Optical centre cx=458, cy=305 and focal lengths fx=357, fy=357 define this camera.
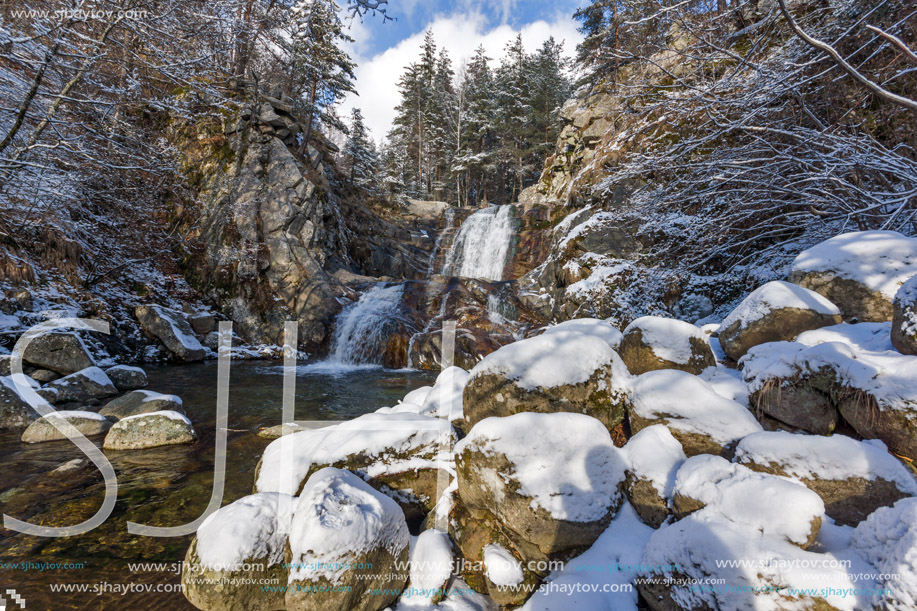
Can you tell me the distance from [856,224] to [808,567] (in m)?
5.61

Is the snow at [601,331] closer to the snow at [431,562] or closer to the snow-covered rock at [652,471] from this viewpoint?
the snow-covered rock at [652,471]

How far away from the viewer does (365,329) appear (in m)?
12.2

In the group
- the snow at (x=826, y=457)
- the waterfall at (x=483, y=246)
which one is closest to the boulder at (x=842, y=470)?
the snow at (x=826, y=457)

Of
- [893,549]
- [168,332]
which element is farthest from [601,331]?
[168,332]

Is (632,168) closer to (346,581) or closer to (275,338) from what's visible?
(346,581)

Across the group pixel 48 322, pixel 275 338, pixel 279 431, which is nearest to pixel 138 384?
pixel 48 322

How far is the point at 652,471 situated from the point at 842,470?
3.20ft

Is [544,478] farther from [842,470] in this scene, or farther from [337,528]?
[842,470]

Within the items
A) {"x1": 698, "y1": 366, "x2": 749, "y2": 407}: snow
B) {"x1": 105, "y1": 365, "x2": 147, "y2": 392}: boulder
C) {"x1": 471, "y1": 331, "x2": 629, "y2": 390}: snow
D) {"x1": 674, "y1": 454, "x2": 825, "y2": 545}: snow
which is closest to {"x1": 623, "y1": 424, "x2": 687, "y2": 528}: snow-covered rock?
{"x1": 674, "y1": 454, "x2": 825, "y2": 545}: snow

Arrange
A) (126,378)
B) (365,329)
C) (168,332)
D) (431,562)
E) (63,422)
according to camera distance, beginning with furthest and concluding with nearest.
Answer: (365,329) < (168,332) < (126,378) < (63,422) < (431,562)

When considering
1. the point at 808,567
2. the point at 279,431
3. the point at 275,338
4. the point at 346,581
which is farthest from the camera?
the point at 275,338

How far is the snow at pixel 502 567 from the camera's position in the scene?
2451 millimetres

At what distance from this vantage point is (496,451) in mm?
2648

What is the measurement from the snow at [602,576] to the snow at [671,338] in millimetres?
1711
